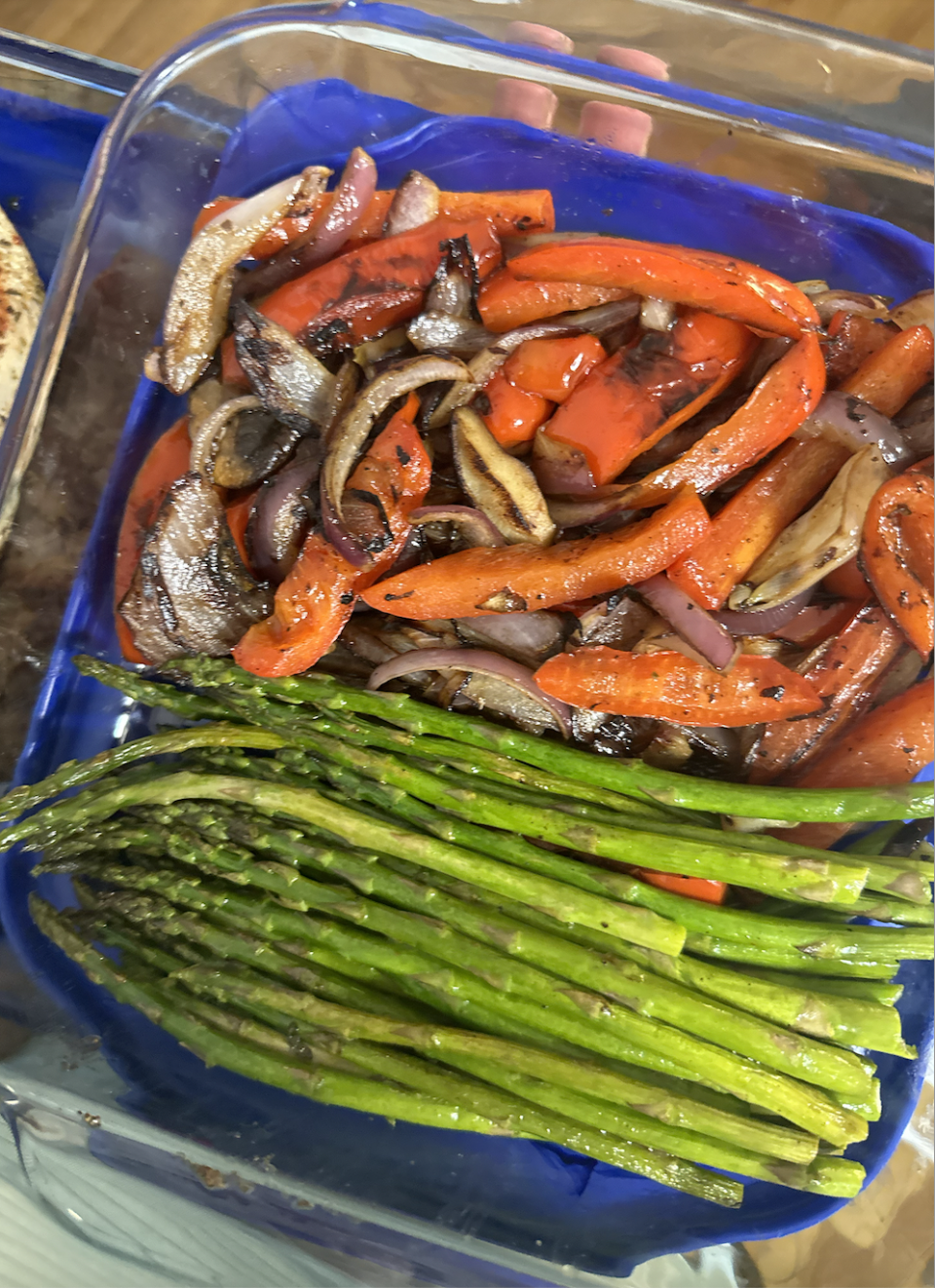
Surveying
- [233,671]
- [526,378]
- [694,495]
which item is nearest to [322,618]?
[233,671]

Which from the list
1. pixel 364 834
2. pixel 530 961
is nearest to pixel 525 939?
pixel 530 961

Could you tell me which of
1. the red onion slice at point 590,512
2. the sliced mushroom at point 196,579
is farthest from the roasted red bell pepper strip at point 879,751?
the sliced mushroom at point 196,579

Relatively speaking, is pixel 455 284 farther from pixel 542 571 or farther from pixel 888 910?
pixel 888 910

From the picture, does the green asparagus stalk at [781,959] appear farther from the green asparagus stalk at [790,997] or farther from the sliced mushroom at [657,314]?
the sliced mushroom at [657,314]

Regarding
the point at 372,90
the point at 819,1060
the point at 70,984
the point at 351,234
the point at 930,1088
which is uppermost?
the point at 372,90

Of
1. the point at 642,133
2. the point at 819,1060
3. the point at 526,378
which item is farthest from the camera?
the point at 642,133

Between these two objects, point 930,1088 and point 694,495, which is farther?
point 930,1088

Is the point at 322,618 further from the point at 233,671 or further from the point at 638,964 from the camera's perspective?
the point at 638,964
